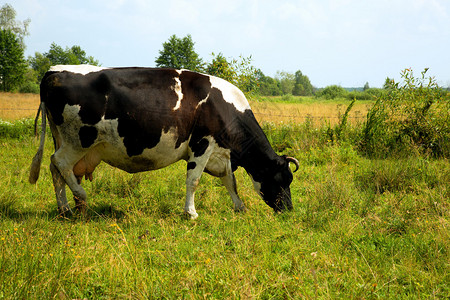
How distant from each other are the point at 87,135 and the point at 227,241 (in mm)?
2219

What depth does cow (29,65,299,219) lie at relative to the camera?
4.47 metres

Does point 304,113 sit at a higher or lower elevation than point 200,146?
→ higher

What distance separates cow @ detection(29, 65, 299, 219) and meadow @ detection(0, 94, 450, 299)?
0.50 metres

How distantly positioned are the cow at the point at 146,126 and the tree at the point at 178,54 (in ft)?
189

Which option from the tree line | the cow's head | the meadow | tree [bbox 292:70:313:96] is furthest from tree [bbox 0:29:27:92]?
tree [bbox 292:70:313:96]

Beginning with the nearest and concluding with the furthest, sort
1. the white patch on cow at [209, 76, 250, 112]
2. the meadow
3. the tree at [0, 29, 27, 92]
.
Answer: the meadow < the white patch on cow at [209, 76, 250, 112] < the tree at [0, 29, 27, 92]

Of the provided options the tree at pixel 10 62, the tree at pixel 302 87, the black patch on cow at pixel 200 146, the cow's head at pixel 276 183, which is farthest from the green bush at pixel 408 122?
the tree at pixel 302 87

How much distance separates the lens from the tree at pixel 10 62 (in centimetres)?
4175

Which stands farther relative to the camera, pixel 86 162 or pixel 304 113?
pixel 304 113

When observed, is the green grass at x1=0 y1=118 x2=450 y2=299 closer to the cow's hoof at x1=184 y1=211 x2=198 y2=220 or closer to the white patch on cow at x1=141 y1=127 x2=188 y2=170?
the cow's hoof at x1=184 y1=211 x2=198 y2=220

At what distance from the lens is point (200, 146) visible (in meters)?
4.98

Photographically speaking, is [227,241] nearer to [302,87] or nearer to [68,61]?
[68,61]

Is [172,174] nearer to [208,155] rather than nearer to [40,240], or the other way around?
[208,155]

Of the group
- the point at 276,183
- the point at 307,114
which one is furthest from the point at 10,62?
the point at 276,183
